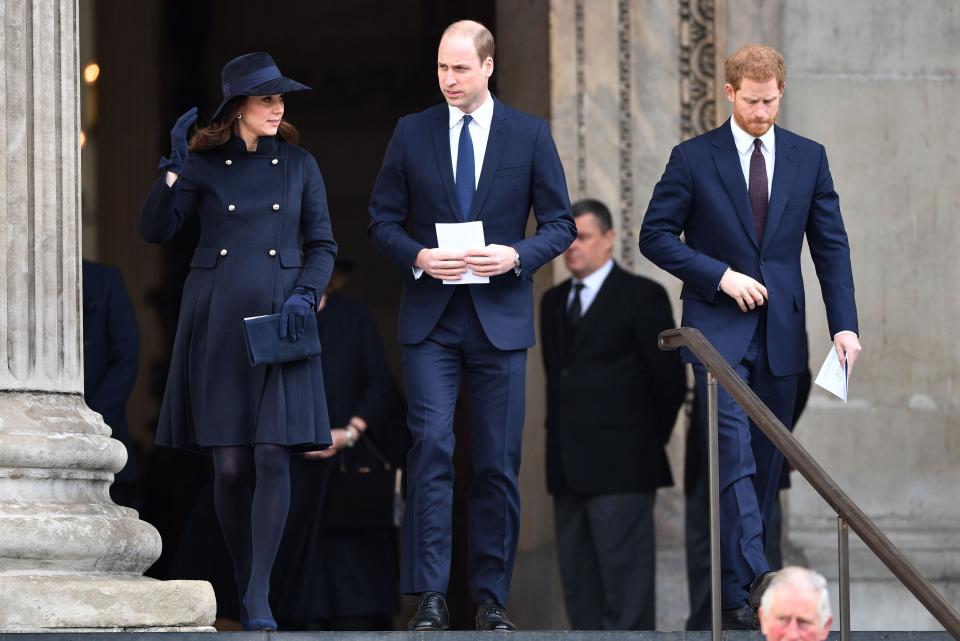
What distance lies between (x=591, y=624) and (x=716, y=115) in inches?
111

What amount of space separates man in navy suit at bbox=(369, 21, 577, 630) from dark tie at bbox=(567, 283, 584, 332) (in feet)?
6.97

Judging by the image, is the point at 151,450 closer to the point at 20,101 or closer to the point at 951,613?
the point at 20,101

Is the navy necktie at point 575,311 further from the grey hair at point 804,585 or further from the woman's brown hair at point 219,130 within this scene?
the grey hair at point 804,585

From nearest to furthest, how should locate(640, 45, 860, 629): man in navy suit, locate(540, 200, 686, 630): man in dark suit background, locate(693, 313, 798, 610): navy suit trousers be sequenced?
locate(693, 313, 798, 610): navy suit trousers
locate(640, 45, 860, 629): man in navy suit
locate(540, 200, 686, 630): man in dark suit background

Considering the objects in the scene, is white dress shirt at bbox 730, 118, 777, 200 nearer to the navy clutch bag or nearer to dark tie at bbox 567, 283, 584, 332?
the navy clutch bag

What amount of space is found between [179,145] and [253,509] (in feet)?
4.27

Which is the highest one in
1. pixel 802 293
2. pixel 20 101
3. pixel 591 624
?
pixel 20 101

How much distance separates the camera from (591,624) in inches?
416

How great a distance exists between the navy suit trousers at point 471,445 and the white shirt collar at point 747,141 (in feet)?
3.84

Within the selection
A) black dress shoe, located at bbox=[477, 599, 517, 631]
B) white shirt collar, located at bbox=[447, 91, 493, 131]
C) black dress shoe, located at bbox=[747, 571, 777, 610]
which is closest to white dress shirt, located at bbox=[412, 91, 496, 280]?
white shirt collar, located at bbox=[447, 91, 493, 131]

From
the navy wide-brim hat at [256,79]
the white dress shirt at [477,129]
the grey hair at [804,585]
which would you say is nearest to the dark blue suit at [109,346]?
the navy wide-brim hat at [256,79]

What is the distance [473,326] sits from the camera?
836 centimetres

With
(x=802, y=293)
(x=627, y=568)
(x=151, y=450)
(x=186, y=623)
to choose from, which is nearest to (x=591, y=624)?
(x=627, y=568)

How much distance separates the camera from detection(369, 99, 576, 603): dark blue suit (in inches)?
324
